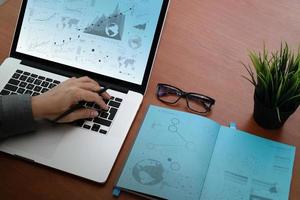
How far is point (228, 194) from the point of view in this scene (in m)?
0.73

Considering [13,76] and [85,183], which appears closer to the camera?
[85,183]

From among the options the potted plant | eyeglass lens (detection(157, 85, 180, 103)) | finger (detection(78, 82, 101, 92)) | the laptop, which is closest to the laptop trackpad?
the laptop

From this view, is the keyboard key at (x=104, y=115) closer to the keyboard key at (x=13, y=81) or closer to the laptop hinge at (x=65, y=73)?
the laptop hinge at (x=65, y=73)

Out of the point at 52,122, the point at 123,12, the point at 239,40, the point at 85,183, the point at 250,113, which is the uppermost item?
the point at 239,40

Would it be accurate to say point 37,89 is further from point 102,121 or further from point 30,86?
point 102,121

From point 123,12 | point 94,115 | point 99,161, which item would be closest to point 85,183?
point 99,161

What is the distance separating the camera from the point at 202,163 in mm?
773

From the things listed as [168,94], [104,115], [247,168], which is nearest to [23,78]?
[104,115]

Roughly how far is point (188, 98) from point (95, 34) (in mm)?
291

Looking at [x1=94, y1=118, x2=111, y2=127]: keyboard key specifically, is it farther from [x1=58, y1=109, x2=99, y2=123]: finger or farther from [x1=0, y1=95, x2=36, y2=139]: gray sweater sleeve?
[x1=0, y1=95, x2=36, y2=139]: gray sweater sleeve

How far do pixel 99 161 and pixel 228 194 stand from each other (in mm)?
281

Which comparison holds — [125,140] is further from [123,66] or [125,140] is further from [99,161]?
[123,66]

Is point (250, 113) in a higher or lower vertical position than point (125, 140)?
higher

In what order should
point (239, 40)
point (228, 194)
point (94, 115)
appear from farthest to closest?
point (239, 40) → point (94, 115) → point (228, 194)
